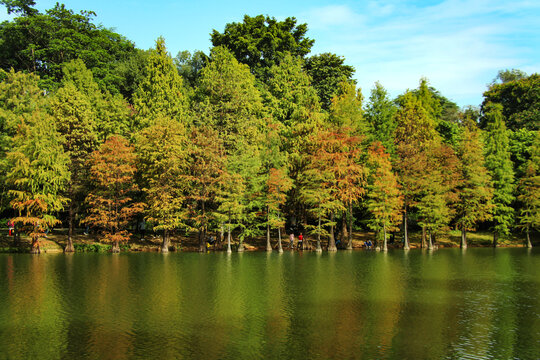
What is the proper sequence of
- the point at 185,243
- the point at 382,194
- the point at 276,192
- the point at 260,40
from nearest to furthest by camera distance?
the point at 276,192, the point at 382,194, the point at 185,243, the point at 260,40

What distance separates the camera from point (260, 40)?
7975 centimetres

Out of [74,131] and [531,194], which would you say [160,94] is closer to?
[74,131]

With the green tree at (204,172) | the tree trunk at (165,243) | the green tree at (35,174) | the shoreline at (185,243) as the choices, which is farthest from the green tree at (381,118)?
the green tree at (35,174)

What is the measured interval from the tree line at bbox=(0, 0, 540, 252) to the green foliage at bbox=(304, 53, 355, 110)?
11806 millimetres

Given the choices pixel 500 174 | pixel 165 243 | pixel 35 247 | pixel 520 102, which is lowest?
pixel 165 243

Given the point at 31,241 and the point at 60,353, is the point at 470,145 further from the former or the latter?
the point at 60,353

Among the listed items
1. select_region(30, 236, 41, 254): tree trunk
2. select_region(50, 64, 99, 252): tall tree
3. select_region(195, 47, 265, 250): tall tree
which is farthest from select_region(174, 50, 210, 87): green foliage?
select_region(30, 236, 41, 254): tree trunk

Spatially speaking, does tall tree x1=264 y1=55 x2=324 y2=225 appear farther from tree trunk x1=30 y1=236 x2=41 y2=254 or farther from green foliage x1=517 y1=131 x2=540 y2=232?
green foliage x1=517 y1=131 x2=540 y2=232

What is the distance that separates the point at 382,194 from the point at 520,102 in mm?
50220

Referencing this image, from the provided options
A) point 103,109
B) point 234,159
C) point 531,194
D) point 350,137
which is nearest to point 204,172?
point 234,159

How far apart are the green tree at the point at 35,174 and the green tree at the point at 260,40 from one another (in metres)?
37.6

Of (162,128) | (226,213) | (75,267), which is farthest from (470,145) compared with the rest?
(75,267)

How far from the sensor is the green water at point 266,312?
674 inches

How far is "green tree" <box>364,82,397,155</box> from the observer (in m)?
65.4
